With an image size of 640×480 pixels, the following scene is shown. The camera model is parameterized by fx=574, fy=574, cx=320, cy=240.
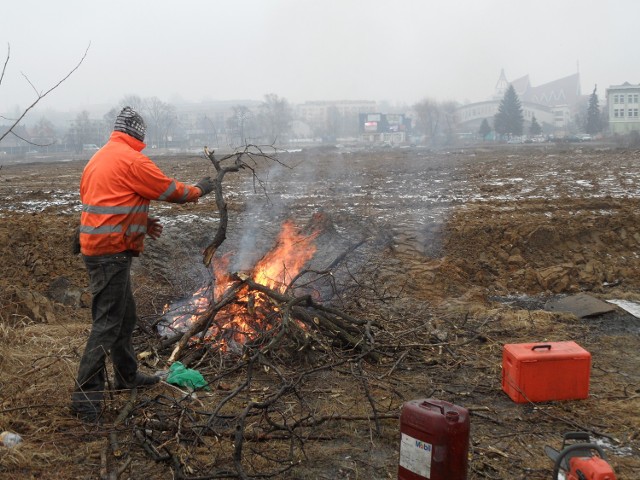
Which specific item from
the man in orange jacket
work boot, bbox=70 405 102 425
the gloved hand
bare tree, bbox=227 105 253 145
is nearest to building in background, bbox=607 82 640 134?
bare tree, bbox=227 105 253 145

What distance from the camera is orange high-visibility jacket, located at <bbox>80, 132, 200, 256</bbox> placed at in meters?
4.09

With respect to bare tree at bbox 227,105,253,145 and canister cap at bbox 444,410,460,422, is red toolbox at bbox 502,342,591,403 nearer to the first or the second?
canister cap at bbox 444,410,460,422

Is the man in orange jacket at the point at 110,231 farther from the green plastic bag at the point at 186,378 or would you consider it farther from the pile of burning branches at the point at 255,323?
the pile of burning branches at the point at 255,323

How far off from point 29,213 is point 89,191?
9.98 meters

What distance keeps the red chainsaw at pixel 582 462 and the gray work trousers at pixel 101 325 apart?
2983 mm

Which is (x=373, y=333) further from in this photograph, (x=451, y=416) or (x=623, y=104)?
(x=623, y=104)

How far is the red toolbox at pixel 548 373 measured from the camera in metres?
4.48

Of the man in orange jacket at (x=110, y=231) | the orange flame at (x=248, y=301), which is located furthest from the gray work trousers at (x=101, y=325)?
the orange flame at (x=248, y=301)

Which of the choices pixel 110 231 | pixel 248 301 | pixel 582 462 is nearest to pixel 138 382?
pixel 110 231

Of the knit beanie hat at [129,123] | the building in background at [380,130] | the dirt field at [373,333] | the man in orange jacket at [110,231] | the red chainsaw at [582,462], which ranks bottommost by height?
the dirt field at [373,333]

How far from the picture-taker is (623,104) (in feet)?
228

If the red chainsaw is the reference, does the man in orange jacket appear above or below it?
above

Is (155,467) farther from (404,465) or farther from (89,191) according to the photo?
(89,191)

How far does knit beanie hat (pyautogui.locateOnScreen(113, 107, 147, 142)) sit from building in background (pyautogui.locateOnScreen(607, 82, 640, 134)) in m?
73.7
